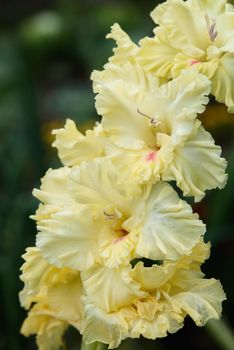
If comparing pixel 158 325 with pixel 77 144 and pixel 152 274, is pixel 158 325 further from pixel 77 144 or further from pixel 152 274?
pixel 77 144

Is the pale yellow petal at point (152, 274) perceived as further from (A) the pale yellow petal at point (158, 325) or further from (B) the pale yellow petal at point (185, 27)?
(B) the pale yellow petal at point (185, 27)

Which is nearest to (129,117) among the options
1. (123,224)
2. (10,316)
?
(123,224)

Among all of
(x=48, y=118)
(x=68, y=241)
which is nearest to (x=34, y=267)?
(x=68, y=241)

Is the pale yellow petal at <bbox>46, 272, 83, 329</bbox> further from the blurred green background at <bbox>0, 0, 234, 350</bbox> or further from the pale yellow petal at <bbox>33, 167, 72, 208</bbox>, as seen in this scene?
the blurred green background at <bbox>0, 0, 234, 350</bbox>

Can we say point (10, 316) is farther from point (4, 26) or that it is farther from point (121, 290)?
point (4, 26)

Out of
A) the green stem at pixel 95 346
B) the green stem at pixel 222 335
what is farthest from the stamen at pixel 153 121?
the green stem at pixel 222 335

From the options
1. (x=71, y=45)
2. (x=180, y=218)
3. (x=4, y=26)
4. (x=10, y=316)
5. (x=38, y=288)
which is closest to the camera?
(x=180, y=218)

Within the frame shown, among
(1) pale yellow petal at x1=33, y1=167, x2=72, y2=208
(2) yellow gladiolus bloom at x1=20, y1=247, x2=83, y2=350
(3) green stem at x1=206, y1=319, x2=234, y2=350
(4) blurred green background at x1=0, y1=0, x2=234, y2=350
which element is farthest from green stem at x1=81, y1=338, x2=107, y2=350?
(4) blurred green background at x1=0, y1=0, x2=234, y2=350
